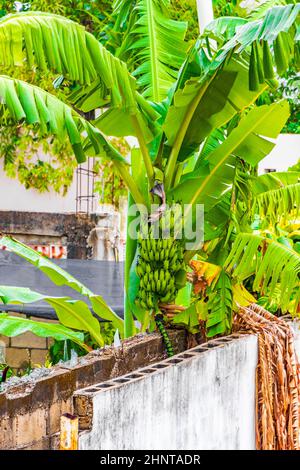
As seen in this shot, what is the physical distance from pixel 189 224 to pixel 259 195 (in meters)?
0.59

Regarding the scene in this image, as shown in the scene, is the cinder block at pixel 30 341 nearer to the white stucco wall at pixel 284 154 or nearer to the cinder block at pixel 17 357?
the cinder block at pixel 17 357

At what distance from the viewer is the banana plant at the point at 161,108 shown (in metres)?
4.79

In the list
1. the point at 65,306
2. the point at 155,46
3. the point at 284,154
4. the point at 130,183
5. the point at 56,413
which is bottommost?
the point at 56,413

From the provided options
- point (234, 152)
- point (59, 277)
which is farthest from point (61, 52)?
point (59, 277)

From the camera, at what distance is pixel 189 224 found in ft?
19.0

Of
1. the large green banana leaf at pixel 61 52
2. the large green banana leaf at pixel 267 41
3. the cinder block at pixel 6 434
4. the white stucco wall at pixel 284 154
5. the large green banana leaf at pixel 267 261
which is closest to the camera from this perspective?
the cinder block at pixel 6 434

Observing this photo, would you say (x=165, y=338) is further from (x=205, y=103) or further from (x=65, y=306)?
(x=205, y=103)

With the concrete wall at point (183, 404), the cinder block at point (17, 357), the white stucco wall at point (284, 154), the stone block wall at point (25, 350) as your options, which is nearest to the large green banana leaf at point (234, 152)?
the concrete wall at point (183, 404)

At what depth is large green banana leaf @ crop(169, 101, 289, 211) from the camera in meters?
5.64

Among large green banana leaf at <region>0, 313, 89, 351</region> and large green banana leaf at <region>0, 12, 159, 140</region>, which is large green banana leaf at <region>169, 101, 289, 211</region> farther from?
large green banana leaf at <region>0, 313, 89, 351</region>

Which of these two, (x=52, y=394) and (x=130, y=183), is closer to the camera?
(x=52, y=394)

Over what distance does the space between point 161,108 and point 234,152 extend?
Result: 58cm

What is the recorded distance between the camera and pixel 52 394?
465 cm

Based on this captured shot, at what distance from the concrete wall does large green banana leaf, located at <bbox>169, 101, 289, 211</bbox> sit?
1031mm
